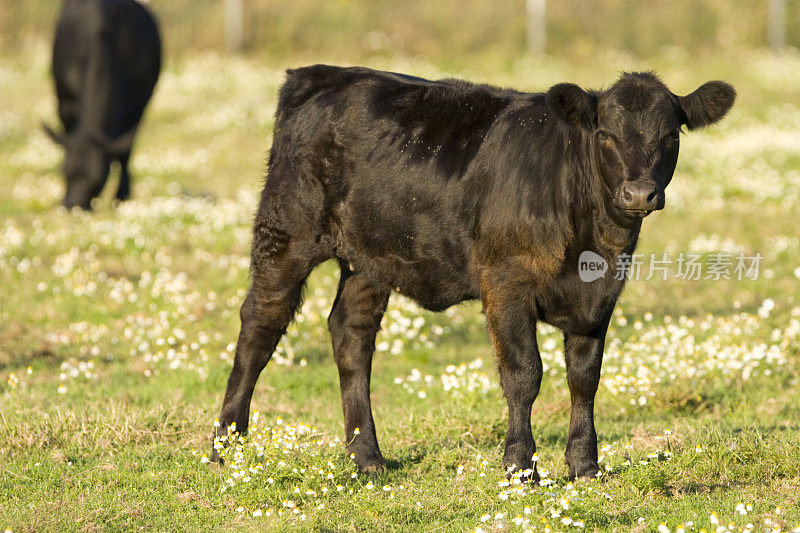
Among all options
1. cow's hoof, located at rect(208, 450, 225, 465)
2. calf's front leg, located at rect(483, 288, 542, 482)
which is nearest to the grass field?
cow's hoof, located at rect(208, 450, 225, 465)

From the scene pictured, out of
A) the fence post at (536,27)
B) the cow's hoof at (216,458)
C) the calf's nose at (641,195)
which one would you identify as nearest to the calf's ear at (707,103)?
the calf's nose at (641,195)

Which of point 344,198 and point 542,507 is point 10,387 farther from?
point 542,507

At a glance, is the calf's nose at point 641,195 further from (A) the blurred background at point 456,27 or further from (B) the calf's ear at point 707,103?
(A) the blurred background at point 456,27

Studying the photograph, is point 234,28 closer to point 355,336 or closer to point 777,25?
point 777,25

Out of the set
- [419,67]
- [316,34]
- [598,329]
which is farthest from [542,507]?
[316,34]

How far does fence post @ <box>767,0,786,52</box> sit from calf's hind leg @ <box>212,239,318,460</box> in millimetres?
29040

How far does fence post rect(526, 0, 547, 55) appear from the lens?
31844 mm

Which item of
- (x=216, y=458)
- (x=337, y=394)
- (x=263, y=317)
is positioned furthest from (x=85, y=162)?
(x=216, y=458)

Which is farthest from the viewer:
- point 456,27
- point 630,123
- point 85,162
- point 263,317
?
point 456,27

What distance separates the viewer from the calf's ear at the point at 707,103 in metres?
5.78

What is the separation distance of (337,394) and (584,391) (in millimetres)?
2656

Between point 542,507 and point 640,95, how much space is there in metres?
2.30

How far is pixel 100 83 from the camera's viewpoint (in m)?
15.3

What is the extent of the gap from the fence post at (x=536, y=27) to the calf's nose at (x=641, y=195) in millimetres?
27168
